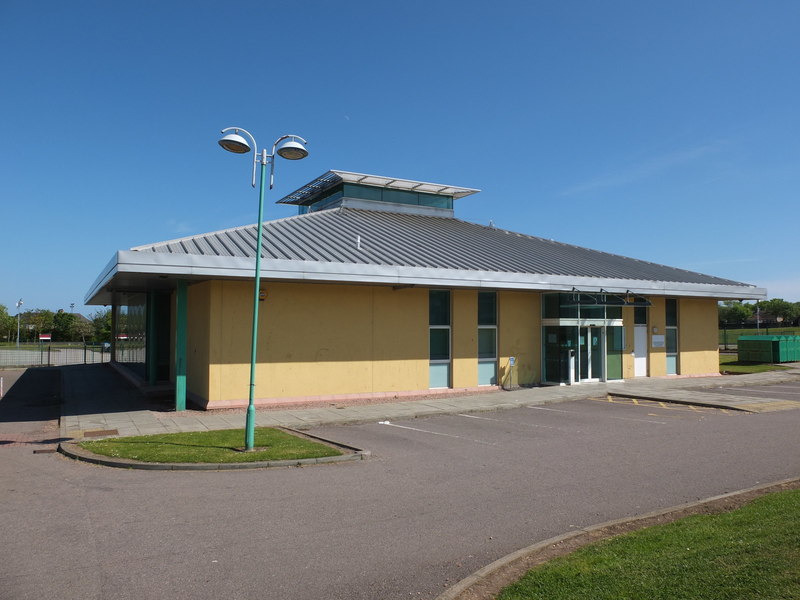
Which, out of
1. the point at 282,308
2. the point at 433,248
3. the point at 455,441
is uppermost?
the point at 433,248

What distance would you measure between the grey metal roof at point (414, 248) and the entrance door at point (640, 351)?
7.45ft

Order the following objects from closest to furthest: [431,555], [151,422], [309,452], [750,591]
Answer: [750,591], [431,555], [309,452], [151,422]

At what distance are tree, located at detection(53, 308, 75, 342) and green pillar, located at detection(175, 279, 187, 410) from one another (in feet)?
250

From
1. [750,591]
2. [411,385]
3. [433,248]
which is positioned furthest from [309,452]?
[433,248]

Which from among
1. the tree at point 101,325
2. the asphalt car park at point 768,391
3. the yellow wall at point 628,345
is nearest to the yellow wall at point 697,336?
the yellow wall at point 628,345

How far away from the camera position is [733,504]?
7129 millimetres

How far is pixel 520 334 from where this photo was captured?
21.4 m

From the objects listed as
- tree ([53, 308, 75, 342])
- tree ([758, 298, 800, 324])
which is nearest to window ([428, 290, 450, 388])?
tree ([53, 308, 75, 342])

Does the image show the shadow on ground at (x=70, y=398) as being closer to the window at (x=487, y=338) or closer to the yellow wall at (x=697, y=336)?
the window at (x=487, y=338)

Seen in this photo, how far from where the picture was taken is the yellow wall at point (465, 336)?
19.7 meters

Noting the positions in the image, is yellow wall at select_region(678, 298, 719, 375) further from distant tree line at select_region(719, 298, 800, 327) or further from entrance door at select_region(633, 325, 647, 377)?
distant tree line at select_region(719, 298, 800, 327)

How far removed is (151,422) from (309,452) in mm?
5651

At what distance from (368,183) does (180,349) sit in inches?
578

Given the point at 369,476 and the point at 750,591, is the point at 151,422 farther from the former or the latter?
the point at 750,591
